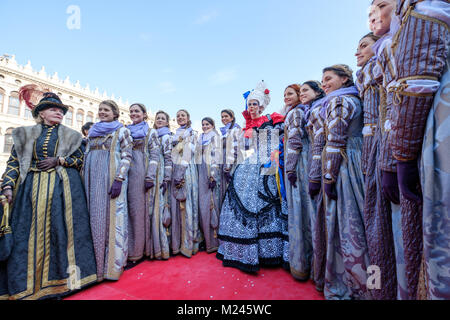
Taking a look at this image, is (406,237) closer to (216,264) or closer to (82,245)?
(216,264)

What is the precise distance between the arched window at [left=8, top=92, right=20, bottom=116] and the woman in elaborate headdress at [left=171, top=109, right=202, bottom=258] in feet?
77.9

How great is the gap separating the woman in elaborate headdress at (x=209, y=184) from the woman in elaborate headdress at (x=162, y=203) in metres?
0.56

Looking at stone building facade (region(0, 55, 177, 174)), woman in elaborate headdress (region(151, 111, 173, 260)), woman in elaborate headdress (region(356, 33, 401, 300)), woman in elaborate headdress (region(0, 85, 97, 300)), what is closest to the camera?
woman in elaborate headdress (region(356, 33, 401, 300))

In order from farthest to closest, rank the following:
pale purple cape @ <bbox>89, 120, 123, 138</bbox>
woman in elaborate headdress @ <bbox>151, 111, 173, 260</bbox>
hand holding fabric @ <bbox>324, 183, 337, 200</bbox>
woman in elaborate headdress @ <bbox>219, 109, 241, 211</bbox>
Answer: woman in elaborate headdress @ <bbox>219, 109, 241, 211</bbox>
woman in elaborate headdress @ <bbox>151, 111, 173, 260</bbox>
pale purple cape @ <bbox>89, 120, 123, 138</bbox>
hand holding fabric @ <bbox>324, 183, 337, 200</bbox>

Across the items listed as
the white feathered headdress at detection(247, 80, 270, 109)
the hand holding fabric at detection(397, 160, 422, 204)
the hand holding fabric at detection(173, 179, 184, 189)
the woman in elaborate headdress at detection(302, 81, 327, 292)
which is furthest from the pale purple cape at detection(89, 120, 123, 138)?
the hand holding fabric at detection(397, 160, 422, 204)

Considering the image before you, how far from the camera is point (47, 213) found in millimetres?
2090

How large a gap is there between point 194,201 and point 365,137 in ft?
8.85

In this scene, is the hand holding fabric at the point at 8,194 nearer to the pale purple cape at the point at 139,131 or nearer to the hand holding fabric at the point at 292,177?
the pale purple cape at the point at 139,131

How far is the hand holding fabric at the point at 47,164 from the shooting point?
7.08 ft

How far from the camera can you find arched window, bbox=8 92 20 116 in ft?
58.2

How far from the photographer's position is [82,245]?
2.23 m

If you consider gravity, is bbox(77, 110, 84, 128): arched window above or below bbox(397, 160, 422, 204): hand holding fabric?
above

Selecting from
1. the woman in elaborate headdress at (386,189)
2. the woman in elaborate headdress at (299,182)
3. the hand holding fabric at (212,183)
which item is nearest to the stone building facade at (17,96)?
the hand holding fabric at (212,183)

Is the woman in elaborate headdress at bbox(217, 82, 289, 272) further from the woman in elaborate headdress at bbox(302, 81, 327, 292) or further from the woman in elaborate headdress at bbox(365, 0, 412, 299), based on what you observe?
the woman in elaborate headdress at bbox(365, 0, 412, 299)
